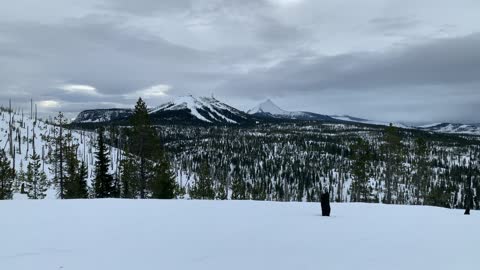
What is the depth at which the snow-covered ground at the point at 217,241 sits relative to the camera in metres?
8.69

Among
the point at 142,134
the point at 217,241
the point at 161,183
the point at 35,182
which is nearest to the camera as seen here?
the point at 217,241

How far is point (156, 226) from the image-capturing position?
13281 mm

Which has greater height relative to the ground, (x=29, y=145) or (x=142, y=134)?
(x=142, y=134)

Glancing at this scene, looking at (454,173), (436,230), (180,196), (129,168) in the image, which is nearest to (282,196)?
(180,196)

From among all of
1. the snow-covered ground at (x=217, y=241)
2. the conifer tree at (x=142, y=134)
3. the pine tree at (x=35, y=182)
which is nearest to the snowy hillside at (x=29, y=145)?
the pine tree at (x=35, y=182)

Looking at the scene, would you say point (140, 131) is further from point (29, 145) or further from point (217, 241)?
point (29, 145)

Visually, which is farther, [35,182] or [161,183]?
[35,182]

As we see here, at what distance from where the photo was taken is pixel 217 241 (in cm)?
1102

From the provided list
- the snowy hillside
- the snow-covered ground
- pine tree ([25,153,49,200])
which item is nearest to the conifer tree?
the snow-covered ground

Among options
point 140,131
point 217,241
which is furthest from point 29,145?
point 217,241

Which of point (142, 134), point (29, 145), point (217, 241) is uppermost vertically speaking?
point (142, 134)

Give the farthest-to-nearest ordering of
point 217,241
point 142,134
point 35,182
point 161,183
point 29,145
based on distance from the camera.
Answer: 1. point 29,145
2. point 35,182
3. point 161,183
4. point 142,134
5. point 217,241

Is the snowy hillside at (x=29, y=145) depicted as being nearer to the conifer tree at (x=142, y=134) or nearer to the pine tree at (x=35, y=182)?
the pine tree at (x=35, y=182)

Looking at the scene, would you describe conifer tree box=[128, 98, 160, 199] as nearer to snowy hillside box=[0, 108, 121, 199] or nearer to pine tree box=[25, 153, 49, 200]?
pine tree box=[25, 153, 49, 200]
